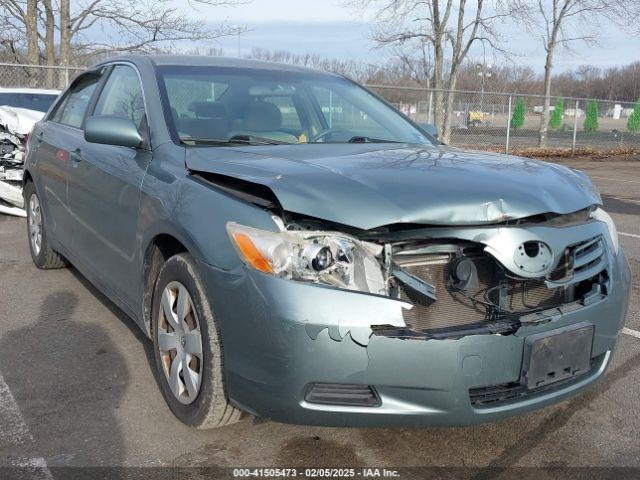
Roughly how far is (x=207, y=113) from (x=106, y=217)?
31.8 inches

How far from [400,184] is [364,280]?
438 mm

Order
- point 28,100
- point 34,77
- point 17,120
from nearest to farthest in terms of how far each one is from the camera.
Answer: point 17,120 → point 28,100 → point 34,77

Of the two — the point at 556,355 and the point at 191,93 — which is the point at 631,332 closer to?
the point at 556,355

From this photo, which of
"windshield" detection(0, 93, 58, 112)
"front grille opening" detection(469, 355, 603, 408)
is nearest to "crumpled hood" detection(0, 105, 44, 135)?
"windshield" detection(0, 93, 58, 112)

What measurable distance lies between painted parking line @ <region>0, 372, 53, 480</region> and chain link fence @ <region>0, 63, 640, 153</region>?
38.5ft

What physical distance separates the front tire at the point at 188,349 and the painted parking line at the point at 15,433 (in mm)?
581

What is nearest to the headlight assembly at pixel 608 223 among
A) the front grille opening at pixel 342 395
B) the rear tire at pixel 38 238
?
the front grille opening at pixel 342 395

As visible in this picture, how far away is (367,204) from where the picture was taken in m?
2.39

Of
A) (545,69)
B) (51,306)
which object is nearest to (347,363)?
(51,306)

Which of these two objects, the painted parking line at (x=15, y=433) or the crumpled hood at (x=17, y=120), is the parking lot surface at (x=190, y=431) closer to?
the painted parking line at (x=15, y=433)

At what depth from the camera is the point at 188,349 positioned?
2.74 meters

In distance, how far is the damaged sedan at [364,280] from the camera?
2.28 metres

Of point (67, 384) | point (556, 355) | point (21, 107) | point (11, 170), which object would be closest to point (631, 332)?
point (556, 355)

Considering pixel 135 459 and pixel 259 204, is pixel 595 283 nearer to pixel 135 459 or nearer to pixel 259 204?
pixel 259 204
